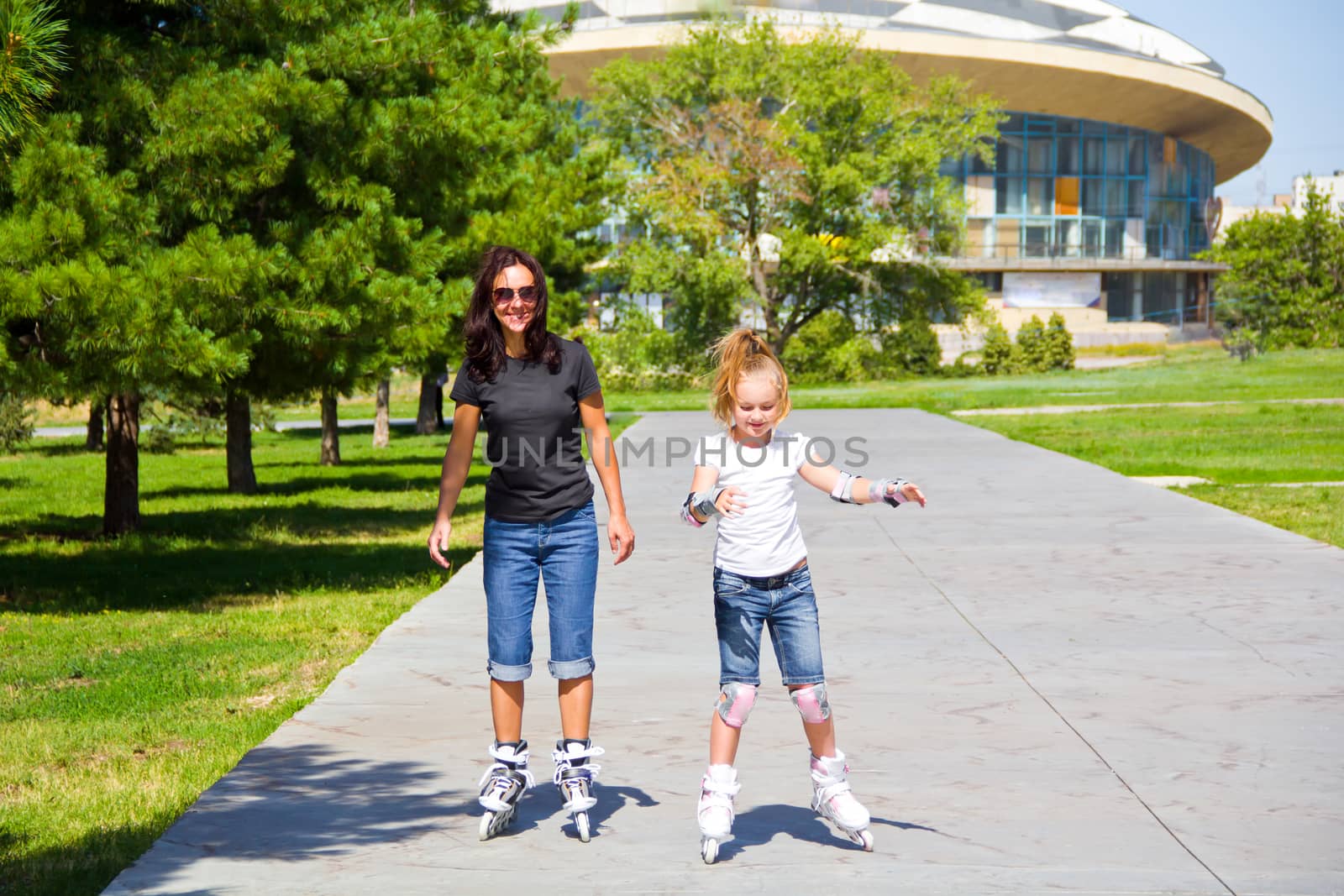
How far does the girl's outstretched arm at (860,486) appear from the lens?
4.65 m

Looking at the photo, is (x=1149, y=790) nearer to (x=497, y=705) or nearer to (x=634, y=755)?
(x=634, y=755)

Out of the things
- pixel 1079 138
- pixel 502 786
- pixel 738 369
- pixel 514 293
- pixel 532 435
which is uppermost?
pixel 1079 138

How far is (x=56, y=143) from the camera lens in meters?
9.48

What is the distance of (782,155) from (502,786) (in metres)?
45.6

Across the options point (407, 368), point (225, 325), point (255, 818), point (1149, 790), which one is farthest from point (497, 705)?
point (407, 368)

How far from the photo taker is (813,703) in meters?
4.72

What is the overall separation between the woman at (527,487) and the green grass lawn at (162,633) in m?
1.39

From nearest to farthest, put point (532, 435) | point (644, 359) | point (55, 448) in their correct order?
point (532, 435), point (55, 448), point (644, 359)

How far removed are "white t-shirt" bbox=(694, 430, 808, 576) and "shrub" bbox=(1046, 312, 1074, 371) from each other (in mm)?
54289

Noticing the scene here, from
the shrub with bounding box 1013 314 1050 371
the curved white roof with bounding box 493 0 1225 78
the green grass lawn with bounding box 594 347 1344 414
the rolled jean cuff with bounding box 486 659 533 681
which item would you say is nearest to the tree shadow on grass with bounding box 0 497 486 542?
the rolled jean cuff with bounding box 486 659 533 681

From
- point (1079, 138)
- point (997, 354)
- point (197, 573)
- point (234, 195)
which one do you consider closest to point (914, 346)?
point (997, 354)

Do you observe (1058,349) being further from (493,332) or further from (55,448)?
(493,332)

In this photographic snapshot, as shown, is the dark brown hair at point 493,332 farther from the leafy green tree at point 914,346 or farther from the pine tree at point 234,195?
the leafy green tree at point 914,346

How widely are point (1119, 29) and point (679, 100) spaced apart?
1570 inches
